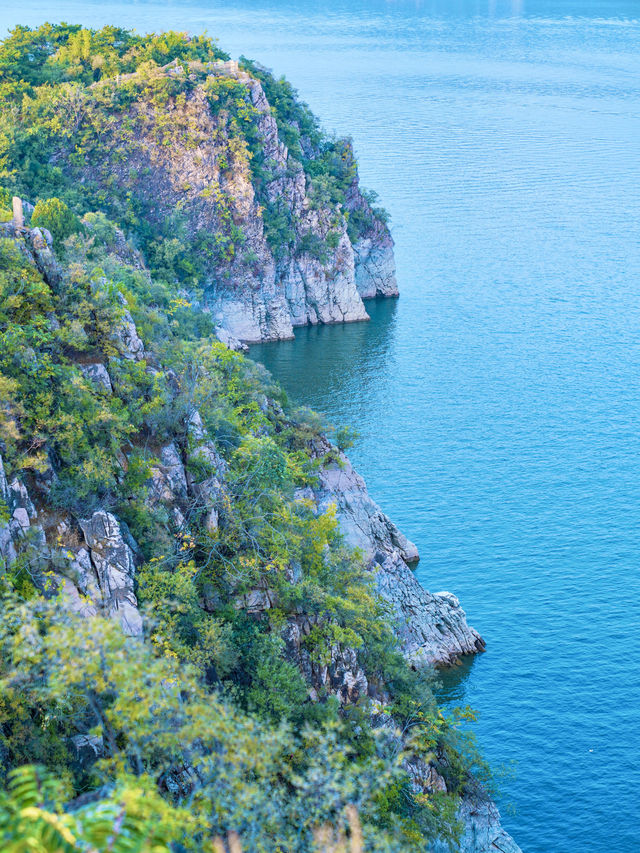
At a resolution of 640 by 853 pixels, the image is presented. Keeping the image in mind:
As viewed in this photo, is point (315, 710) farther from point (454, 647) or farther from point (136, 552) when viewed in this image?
point (454, 647)

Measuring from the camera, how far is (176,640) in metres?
33.3

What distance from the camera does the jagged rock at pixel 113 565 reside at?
106ft

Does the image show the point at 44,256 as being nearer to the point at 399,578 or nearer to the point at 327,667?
the point at 327,667

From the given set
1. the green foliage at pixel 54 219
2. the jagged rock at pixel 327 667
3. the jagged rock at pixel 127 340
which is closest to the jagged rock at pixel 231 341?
the green foliage at pixel 54 219

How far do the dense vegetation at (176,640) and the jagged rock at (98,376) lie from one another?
38 cm

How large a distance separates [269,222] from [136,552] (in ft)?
270

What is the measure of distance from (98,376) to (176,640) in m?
12.1

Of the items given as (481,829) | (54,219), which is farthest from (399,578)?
(54,219)

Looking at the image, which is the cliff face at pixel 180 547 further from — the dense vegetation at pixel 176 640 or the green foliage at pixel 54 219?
the green foliage at pixel 54 219

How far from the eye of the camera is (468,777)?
42656 mm

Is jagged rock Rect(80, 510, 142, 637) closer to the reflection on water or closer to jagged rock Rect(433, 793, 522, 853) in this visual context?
jagged rock Rect(433, 793, 522, 853)

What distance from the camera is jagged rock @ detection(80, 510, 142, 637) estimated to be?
32.2m

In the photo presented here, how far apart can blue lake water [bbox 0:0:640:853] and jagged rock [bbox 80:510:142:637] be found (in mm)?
22826

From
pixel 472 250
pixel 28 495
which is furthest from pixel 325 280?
pixel 28 495
